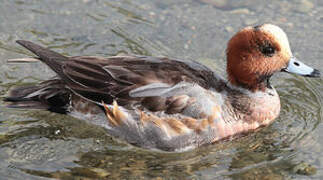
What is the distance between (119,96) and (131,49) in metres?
2.13

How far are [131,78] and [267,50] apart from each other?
67.9 inches

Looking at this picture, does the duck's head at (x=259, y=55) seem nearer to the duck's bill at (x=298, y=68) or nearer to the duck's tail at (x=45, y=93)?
the duck's bill at (x=298, y=68)

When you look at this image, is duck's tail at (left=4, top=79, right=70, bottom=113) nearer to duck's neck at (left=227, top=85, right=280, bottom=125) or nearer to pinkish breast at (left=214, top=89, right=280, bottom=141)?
pinkish breast at (left=214, top=89, right=280, bottom=141)

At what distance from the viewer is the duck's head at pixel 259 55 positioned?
6953 millimetres

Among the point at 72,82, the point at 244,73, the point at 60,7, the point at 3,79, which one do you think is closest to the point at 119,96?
the point at 72,82

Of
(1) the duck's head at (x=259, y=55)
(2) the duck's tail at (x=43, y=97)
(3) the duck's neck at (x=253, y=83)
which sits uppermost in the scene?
(1) the duck's head at (x=259, y=55)

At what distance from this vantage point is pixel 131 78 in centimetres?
705

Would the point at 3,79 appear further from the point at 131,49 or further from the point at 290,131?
the point at 290,131

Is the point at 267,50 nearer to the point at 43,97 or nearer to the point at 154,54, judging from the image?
the point at 154,54

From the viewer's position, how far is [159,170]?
6.96 metres

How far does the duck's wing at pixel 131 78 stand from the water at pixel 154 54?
0.72m

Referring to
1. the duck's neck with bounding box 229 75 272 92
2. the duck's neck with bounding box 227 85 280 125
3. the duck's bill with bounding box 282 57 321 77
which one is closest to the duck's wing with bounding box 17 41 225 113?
the duck's neck with bounding box 229 75 272 92

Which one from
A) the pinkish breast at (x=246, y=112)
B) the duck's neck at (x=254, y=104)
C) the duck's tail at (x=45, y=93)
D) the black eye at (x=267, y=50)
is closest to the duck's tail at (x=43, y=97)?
the duck's tail at (x=45, y=93)

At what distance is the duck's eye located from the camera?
6.99m
